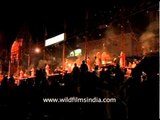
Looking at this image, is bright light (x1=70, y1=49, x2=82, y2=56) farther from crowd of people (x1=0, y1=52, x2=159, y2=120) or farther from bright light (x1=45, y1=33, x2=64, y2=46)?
crowd of people (x1=0, y1=52, x2=159, y2=120)

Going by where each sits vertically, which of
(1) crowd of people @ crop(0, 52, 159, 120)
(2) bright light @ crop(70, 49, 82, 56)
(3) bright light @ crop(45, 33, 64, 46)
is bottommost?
(1) crowd of people @ crop(0, 52, 159, 120)

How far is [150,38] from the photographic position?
788 inches

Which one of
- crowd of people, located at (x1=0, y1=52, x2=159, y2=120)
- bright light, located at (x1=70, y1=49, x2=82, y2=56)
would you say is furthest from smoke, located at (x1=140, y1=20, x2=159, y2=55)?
crowd of people, located at (x1=0, y1=52, x2=159, y2=120)

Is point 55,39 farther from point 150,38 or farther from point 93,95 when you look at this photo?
point 93,95

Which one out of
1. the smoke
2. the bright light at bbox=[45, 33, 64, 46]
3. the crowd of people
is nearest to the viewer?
the crowd of people

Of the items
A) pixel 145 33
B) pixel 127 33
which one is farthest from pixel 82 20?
pixel 145 33

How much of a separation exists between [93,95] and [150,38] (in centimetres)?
1276

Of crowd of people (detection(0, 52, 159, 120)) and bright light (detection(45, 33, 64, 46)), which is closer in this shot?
crowd of people (detection(0, 52, 159, 120))

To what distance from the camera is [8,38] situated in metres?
16.5

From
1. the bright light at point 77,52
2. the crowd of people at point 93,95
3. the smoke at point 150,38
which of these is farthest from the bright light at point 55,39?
the crowd of people at point 93,95

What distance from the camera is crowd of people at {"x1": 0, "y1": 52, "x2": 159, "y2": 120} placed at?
753 cm

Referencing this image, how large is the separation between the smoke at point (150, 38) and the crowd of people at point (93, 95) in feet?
35.0

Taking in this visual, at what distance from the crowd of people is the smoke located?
10.7 m

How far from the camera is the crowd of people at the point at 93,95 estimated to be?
7.53m
